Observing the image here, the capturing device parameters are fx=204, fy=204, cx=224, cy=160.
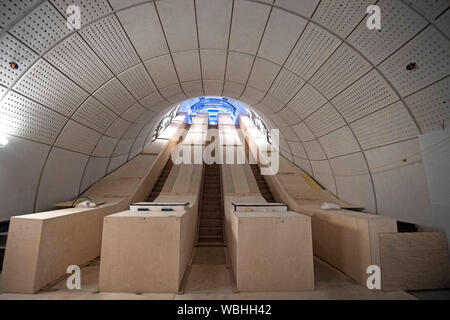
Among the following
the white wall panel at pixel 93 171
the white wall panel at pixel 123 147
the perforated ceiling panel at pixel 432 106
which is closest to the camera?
the perforated ceiling panel at pixel 432 106

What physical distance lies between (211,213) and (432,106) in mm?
5336

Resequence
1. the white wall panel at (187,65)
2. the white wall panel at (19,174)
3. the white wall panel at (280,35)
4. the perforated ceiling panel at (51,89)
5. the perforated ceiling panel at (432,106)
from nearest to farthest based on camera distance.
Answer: the perforated ceiling panel at (432,106)
the perforated ceiling panel at (51,89)
the white wall panel at (280,35)
the white wall panel at (19,174)
the white wall panel at (187,65)

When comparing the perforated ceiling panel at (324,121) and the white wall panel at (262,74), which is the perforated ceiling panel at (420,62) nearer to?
the perforated ceiling panel at (324,121)

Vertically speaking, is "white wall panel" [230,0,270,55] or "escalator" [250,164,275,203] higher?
"white wall panel" [230,0,270,55]

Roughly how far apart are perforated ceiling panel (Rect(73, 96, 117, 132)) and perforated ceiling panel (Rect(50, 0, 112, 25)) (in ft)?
5.17

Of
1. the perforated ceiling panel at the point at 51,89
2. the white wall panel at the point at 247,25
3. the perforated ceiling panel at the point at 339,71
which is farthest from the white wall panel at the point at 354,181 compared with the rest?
the perforated ceiling panel at the point at 51,89

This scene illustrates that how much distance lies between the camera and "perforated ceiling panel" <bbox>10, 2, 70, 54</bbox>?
245cm

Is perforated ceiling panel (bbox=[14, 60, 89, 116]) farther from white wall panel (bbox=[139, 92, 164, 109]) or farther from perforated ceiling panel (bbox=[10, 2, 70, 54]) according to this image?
white wall panel (bbox=[139, 92, 164, 109])

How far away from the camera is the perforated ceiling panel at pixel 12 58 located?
97.9 inches

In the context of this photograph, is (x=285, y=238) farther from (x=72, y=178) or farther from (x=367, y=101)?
(x=72, y=178)

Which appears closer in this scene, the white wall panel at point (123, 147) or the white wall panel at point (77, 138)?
the white wall panel at point (77, 138)

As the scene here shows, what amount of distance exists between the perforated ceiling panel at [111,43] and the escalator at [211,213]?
4277 millimetres

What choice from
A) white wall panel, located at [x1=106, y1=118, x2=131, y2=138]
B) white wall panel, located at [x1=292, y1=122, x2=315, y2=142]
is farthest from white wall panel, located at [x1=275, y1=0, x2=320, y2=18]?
white wall panel, located at [x1=106, y1=118, x2=131, y2=138]

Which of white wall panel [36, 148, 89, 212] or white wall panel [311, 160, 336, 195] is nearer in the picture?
white wall panel [36, 148, 89, 212]
